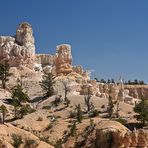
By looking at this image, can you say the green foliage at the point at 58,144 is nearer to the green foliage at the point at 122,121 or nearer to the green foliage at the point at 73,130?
the green foliage at the point at 73,130

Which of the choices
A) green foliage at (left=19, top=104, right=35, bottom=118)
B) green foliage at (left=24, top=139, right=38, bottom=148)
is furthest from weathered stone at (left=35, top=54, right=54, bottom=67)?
green foliage at (left=24, top=139, right=38, bottom=148)

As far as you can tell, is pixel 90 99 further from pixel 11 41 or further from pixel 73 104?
pixel 11 41

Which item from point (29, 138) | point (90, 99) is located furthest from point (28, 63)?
point (29, 138)

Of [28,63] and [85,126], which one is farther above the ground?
[28,63]

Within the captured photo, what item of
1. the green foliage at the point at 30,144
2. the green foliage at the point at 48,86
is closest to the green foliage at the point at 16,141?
the green foliage at the point at 30,144

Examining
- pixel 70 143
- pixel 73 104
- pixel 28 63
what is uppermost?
pixel 28 63

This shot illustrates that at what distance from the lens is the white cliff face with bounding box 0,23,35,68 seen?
111625 millimetres

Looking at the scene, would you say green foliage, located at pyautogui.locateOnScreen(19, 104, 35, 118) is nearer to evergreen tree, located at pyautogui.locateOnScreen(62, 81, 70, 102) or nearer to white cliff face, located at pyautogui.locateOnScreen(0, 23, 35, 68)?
evergreen tree, located at pyautogui.locateOnScreen(62, 81, 70, 102)

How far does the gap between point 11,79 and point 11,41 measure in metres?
13.1

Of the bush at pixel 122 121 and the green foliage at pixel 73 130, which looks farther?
the bush at pixel 122 121

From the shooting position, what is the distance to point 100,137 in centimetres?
6181

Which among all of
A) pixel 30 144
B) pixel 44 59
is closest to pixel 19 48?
pixel 44 59

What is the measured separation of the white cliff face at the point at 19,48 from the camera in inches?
4395

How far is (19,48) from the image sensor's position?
113 metres
